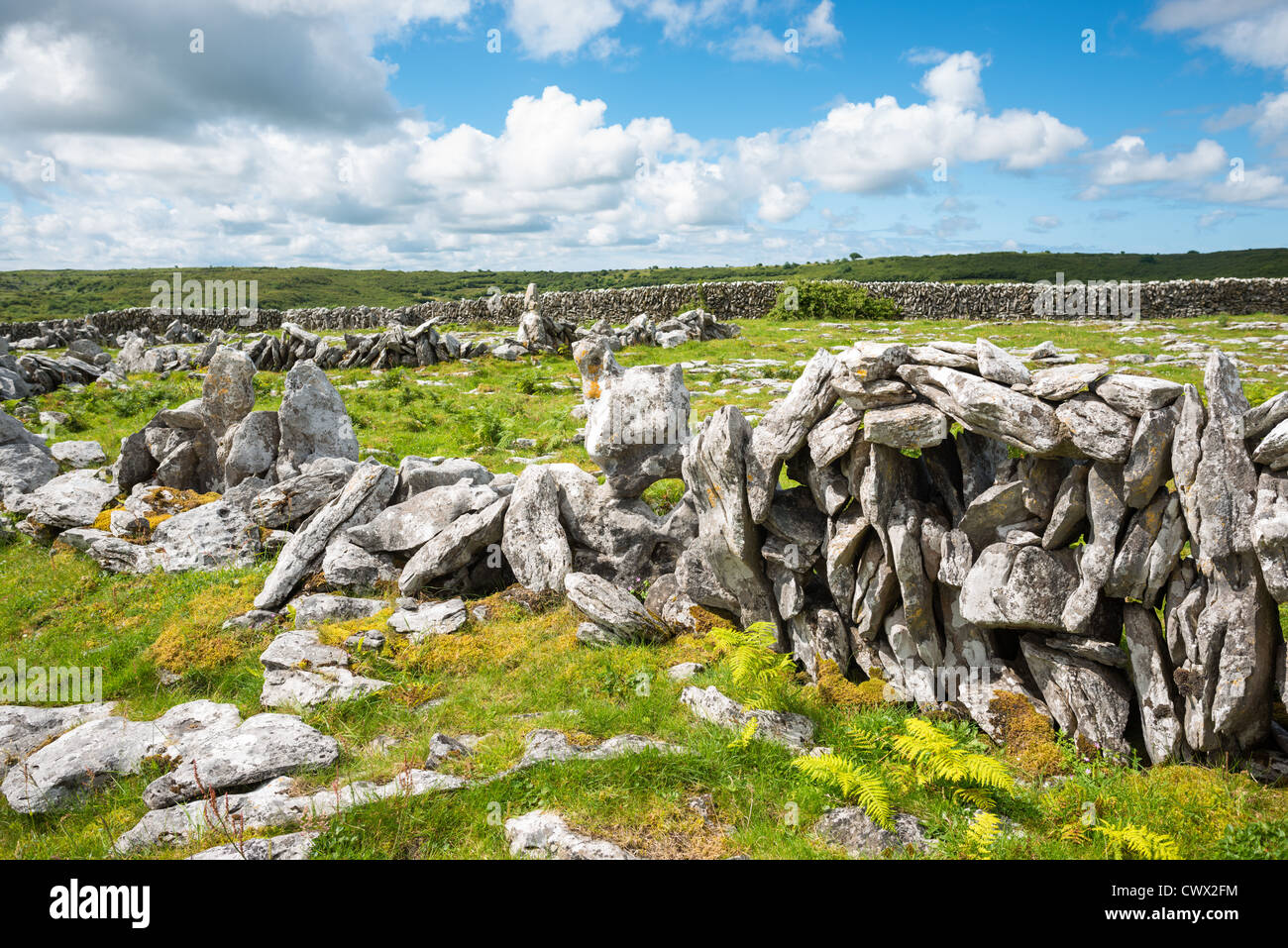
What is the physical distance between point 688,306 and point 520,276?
108 meters

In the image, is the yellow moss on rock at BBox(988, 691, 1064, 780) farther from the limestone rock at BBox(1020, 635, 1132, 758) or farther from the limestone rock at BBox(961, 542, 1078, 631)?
the limestone rock at BBox(961, 542, 1078, 631)

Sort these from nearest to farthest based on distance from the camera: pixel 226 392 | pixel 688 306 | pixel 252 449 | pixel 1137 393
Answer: pixel 1137 393
pixel 252 449
pixel 226 392
pixel 688 306

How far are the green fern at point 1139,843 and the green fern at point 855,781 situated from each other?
69.4 inches

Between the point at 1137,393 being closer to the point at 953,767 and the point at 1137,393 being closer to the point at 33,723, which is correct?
the point at 953,767

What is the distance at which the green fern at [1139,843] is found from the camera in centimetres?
587

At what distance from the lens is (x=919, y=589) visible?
8.80 metres

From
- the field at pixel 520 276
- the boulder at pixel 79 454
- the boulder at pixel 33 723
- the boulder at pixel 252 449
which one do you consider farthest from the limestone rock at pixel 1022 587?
the field at pixel 520 276

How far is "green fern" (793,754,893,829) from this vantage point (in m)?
6.57

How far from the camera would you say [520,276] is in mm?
151500

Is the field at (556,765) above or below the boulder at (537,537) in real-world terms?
below

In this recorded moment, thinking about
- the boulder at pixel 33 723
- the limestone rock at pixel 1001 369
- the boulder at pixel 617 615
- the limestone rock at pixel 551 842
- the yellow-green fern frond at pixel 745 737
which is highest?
the limestone rock at pixel 1001 369

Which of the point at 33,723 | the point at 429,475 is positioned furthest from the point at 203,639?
the point at 429,475

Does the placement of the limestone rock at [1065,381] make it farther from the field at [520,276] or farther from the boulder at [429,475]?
the field at [520,276]
